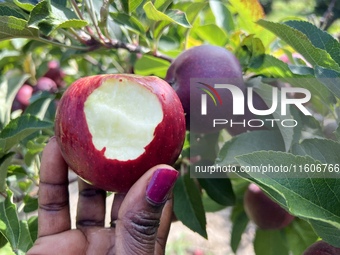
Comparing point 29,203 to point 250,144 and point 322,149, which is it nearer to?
point 250,144

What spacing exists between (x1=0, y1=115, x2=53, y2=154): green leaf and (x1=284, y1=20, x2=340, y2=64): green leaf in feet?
1.82

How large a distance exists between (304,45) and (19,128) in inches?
23.4

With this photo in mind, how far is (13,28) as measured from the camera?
52cm

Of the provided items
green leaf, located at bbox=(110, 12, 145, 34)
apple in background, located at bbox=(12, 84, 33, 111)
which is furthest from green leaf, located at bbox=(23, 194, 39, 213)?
apple in background, located at bbox=(12, 84, 33, 111)

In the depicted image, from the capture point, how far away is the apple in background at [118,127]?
46 cm

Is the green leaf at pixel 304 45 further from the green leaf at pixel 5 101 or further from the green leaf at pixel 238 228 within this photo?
the green leaf at pixel 5 101

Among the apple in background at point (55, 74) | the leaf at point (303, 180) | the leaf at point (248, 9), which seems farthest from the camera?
the apple in background at point (55, 74)

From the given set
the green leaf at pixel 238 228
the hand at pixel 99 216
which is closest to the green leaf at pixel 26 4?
the hand at pixel 99 216

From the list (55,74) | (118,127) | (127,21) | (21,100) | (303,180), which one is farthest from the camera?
(55,74)

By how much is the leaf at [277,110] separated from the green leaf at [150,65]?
0.27 m

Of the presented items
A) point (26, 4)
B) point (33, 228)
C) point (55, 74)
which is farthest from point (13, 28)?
point (55, 74)

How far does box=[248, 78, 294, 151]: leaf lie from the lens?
51cm

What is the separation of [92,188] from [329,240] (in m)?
0.46

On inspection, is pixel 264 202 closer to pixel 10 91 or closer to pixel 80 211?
pixel 80 211
